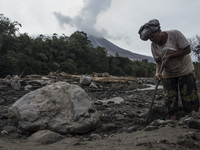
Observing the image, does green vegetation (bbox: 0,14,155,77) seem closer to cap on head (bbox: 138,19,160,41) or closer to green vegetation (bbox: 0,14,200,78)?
green vegetation (bbox: 0,14,200,78)

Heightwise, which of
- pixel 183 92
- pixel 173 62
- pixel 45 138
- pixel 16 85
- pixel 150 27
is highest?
pixel 150 27

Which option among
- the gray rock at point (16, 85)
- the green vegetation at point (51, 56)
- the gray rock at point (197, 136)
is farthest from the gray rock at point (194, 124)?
the green vegetation at point (51, 56)

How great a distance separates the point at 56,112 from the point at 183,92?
1.91 metres

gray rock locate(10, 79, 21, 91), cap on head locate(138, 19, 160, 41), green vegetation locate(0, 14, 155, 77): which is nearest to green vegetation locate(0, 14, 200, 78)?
green vegetation locate(0, 14, 155, 77)

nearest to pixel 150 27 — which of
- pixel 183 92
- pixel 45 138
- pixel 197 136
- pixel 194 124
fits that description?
pixel 183 92

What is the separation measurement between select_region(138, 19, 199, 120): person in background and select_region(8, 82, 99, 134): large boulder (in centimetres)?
121

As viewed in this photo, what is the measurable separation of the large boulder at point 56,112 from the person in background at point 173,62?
1.21m

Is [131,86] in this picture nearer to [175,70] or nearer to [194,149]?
[175,70]

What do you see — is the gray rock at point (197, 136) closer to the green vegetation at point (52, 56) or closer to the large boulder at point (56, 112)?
the large boulder at point (56, 112)

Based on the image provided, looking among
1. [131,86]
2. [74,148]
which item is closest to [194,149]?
[74,148]

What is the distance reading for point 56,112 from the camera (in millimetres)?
3262

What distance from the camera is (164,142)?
2156 mm

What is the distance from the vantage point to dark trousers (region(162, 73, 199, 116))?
3.21m

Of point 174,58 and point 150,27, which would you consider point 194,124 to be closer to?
point 174,58
